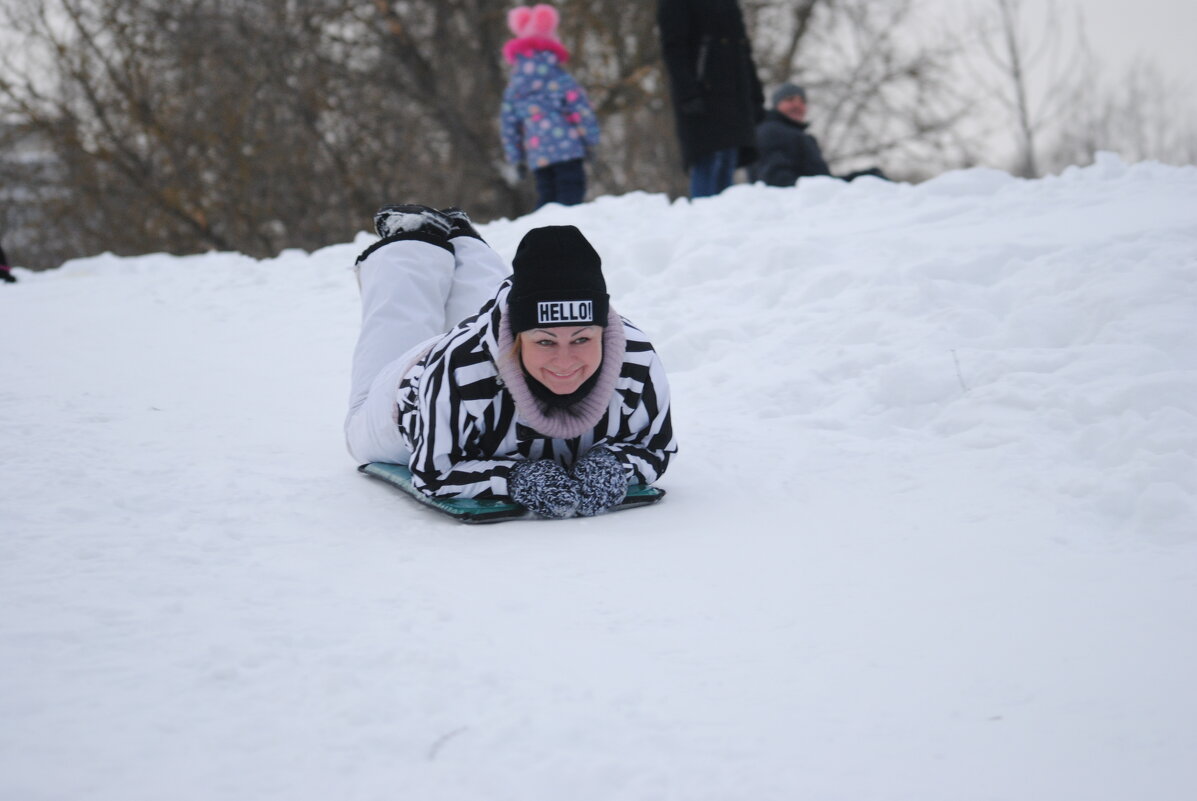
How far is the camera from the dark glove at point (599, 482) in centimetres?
285

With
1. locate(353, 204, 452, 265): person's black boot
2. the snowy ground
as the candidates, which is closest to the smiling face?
the snowy ground

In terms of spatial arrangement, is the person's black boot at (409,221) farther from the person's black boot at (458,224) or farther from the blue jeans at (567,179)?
the blue jeans at (567,179)

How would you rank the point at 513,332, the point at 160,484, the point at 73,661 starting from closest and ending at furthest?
1. the point at 73,661
2. the point at 513,332
3. the point at 160,484

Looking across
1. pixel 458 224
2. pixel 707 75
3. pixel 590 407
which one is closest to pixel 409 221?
pixel 458 224

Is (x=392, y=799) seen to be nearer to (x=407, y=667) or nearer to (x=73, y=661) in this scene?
(x=407, y=667)

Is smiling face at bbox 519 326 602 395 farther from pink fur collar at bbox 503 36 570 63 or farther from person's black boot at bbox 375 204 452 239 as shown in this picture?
pink fur collar at bbox 503 36 570 63

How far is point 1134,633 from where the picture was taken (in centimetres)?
205

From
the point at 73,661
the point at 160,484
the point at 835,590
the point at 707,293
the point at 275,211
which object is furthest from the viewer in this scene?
the point at 275,211

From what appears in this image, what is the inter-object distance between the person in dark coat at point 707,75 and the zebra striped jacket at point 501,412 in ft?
12.7

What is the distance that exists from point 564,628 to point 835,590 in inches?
23.8

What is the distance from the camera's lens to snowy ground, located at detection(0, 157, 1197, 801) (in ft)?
5.29

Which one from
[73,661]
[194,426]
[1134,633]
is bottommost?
[1134,633]

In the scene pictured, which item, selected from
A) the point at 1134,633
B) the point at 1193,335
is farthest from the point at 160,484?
the point at 1193,335

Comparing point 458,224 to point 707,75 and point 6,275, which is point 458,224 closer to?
point 707,75
